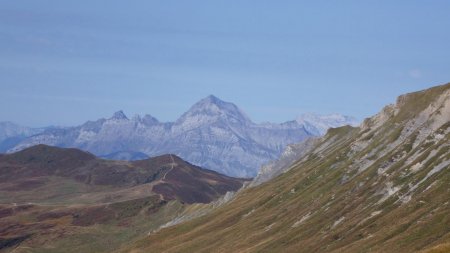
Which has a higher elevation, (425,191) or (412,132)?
(412,132)

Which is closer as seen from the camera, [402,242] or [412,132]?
[402,242]

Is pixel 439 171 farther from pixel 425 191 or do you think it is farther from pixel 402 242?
pixel 402 242

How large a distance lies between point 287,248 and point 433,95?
7619cm

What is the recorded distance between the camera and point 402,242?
105 meters

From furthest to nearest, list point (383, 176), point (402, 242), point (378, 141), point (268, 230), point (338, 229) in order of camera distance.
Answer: point (378, 141) < point (268, 230) < point (383, 176) < point (338, 229) < point (402, 242)

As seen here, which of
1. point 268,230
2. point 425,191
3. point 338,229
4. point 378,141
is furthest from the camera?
point 378,141

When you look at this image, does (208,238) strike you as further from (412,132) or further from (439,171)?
(439,171)

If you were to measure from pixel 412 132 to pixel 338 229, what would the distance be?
191 ft

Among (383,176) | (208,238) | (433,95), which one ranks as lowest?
(208,238)

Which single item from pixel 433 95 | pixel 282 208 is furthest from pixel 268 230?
pixel 433 95

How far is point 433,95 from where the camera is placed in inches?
7776

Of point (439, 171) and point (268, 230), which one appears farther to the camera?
point (268, 230)

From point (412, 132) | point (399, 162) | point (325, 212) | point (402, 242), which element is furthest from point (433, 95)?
point (402, 242)

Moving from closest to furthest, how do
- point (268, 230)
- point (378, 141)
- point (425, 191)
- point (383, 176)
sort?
1. point (425, 191)
2. point (383, 176)
3. point (268, 230)
4. point (378, 141)
